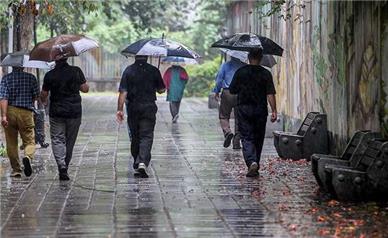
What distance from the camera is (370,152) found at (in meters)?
10.4

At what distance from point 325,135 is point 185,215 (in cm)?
552

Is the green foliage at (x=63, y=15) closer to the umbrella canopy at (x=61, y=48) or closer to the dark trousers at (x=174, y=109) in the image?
the dark trousers at (x=174, y=109)

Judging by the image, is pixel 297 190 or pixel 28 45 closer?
pixel 297 190

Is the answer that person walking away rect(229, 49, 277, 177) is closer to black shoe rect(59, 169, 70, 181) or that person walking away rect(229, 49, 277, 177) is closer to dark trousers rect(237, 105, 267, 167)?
dark trousers rect(237, 105, 267, 167)

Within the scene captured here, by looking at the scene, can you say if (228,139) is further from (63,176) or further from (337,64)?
(63,176)

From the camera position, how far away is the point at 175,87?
2334 cm

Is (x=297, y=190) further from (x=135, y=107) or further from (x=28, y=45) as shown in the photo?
(x=28, y=45)

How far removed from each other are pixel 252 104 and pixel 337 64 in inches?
81.7

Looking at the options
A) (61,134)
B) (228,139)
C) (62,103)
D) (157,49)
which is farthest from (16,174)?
(228,139)

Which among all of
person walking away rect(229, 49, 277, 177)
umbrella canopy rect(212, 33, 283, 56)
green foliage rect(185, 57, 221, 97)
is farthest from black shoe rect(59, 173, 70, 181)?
green foliage rect(185, 57, 221, 97)

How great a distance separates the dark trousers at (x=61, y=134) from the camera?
1220 cm

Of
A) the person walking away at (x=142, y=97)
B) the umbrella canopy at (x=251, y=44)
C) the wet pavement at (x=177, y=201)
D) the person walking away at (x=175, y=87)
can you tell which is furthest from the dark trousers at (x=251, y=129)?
the person walking away at (x=175, y=87)

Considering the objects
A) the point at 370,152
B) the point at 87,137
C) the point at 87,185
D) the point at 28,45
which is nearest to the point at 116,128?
the point at 87,137

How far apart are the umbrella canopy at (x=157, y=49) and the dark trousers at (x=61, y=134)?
51.8 inches
